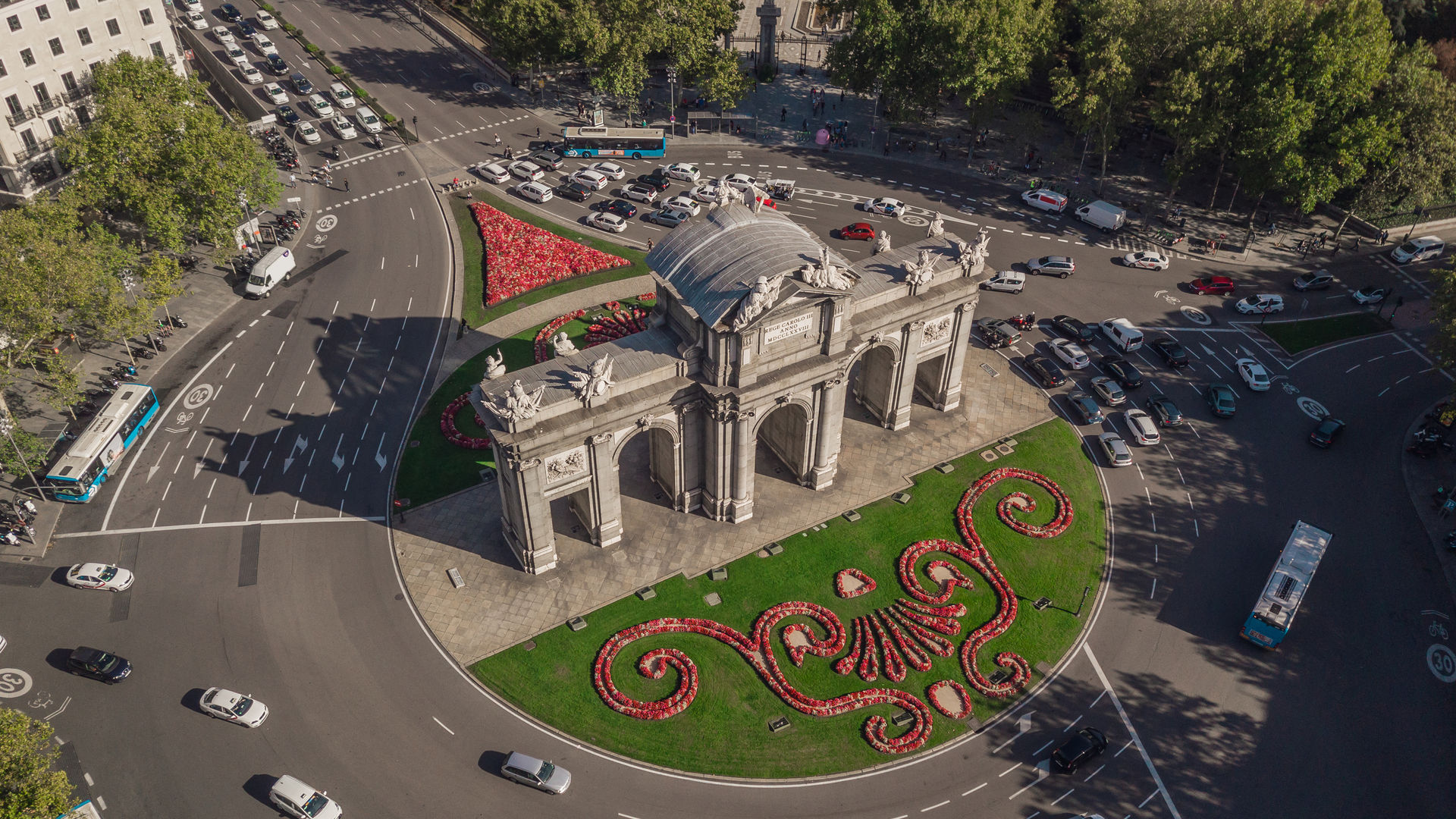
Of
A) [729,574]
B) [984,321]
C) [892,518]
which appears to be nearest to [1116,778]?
[892,518]

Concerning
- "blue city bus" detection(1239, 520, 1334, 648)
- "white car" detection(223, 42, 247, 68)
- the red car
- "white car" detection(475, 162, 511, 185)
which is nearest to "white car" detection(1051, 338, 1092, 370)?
the red car

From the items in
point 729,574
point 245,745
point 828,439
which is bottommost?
point 245,745

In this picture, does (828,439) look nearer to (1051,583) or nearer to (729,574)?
(729,574)

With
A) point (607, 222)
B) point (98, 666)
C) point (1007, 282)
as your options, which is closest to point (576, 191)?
point (607, 222)

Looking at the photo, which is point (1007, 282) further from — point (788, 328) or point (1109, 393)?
point (788, 328)

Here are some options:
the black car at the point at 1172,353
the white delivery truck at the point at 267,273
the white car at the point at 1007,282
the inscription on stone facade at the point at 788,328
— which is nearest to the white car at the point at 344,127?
the white delivery truck at the point at 267,273

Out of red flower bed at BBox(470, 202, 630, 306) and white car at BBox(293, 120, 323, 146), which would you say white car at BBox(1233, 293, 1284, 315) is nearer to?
red flower bed at BBox(470, 202, 630, 306)
